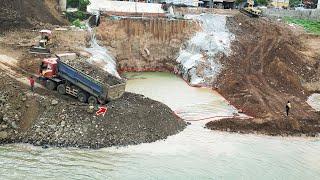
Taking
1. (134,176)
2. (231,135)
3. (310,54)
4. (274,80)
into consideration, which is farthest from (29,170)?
(310,54)

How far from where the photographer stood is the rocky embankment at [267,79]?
96.7ft

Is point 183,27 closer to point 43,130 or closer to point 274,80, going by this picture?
point 274,80

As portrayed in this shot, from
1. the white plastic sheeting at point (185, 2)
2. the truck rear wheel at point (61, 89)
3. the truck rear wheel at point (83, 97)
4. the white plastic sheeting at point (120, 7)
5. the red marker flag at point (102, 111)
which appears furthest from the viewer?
the white plastic sheeting at point (185, 2)

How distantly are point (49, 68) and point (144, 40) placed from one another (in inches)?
633

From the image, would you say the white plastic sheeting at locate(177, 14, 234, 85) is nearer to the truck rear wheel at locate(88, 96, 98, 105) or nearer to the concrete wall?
the concrete wall

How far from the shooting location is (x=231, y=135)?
28.3 m

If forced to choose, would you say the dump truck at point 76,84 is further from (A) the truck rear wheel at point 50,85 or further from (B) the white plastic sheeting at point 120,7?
(B) the white plastic sheeting at point 120,7

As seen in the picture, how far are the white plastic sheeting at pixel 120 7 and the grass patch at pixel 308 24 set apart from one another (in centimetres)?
1366

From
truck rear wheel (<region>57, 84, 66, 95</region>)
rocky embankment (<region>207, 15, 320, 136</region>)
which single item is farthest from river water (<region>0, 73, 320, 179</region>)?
truck rear wheel (<region>57, 84, 66, 95</region>)

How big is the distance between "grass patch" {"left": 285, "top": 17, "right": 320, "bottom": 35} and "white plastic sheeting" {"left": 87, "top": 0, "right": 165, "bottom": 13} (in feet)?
44.8

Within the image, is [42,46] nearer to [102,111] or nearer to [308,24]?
[102,111]

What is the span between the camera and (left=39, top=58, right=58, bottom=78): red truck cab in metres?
27.9

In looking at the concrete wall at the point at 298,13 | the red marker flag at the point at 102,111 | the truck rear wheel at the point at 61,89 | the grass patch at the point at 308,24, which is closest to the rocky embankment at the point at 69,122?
the red marker flag at the point at 102,111

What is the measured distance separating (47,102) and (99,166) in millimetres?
5052
